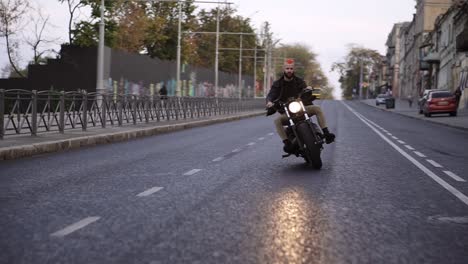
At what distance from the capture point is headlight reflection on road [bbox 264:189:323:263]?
4.85 m

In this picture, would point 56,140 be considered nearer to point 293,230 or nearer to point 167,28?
point 293,230

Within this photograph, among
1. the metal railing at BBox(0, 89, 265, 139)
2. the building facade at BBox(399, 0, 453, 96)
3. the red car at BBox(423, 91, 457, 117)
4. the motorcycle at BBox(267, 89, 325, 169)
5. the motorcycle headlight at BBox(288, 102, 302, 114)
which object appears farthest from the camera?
the building facade at BBox(399, 0, 453, 96)

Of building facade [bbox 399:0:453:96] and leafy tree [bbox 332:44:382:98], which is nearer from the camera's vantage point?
building facade [bbox 399:0:453:96]

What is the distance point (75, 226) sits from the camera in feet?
19.1

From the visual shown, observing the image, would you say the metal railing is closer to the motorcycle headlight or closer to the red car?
the motorcycle headlight

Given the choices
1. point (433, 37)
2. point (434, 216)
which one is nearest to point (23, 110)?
point (434, 216)

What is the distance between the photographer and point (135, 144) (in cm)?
1703

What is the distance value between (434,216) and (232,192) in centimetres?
238

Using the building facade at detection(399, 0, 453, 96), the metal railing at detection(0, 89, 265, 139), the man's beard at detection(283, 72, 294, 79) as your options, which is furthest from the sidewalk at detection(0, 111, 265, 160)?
the building facade at detection(399, 0, 453, 96)

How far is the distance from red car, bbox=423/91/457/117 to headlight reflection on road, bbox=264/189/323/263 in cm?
3424

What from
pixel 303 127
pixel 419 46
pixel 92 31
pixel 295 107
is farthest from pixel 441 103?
pixel 419 46

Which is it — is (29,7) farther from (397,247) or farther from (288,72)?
(397,247)

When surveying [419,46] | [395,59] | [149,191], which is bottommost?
[149,191]

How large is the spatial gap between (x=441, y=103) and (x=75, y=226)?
3704 cm
